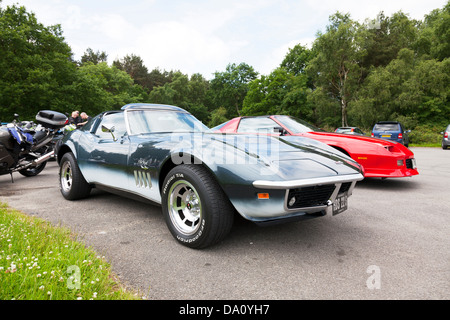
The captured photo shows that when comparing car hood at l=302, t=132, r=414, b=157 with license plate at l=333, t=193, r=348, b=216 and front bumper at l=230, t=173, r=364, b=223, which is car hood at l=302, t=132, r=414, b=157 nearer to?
license plate at l=333, t=193, r=348, b=216

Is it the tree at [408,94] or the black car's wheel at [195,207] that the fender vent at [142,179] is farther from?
the tree at [408,94]

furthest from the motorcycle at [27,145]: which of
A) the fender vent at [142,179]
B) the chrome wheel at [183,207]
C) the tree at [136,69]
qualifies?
the tree at [136,69]

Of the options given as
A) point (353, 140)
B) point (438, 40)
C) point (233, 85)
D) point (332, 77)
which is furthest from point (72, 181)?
point (233, 85)

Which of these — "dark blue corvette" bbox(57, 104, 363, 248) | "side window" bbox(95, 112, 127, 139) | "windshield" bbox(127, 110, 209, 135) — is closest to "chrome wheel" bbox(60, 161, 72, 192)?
"side window" bbox(95, 112, 127, 139)

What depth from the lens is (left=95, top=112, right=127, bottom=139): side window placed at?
3404 mm

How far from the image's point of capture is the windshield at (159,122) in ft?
10.8

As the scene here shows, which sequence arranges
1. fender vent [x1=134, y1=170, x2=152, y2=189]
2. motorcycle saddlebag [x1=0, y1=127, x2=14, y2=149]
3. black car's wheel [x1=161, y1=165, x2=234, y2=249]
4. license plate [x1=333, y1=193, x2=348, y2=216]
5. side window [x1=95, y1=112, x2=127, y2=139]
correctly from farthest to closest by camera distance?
motorcycle saddlebag [x1=0, y1=127, x2=14, y2=149], side window [x1=95, y1=112, x2=127, y2=139], fender vent [x1=134, y1=170, x2=152, y2=189], license plate [x1=333, y1=193, x2=348, y2=216], black car's wheel [x1=161, y1=165, x2=234, y2=249]

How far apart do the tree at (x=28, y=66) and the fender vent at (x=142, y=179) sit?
2099 centimetres

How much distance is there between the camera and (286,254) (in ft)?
7.39

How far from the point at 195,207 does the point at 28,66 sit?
79.0ft

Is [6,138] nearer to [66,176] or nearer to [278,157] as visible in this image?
[66,176]

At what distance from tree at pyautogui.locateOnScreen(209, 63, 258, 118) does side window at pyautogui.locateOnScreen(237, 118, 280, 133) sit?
5063 cm

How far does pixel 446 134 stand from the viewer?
14617 mm
